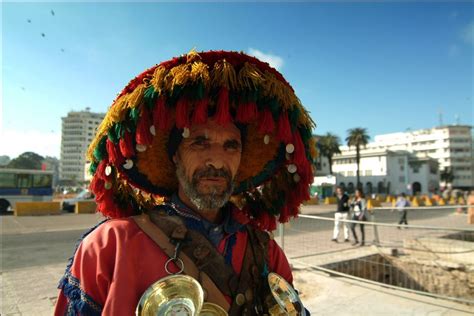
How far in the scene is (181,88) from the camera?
60.4 inches

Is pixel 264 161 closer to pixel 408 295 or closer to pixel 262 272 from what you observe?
pixel 262 272

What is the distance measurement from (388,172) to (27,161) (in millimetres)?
93456

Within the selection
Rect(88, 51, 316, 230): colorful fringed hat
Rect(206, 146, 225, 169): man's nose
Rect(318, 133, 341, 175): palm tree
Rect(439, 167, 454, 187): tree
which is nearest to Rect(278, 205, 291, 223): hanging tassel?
Rect(88, 51, 316, 230): colorful fringed hat

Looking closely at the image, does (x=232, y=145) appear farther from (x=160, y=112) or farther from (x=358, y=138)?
(x=358, y=138)

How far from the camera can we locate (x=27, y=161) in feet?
309

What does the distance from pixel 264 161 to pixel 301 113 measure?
485 millimetres

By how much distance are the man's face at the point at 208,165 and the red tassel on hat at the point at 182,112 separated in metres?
0.15

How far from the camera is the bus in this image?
64.6ft

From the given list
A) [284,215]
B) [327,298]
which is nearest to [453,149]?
[327,298]

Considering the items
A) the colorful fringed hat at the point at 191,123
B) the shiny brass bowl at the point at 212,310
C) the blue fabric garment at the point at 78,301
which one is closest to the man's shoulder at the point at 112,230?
the blue fabric garment at the point at 78,301

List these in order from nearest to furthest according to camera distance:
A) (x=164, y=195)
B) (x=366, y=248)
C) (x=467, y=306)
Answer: (x=164, y=195) < (x=467, y=306) < (x=366, y=248)

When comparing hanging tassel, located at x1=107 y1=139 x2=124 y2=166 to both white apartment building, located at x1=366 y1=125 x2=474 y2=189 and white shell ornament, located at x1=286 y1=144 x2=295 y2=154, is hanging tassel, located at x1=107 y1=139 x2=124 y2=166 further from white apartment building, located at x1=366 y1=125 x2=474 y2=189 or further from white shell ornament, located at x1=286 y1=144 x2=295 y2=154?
white apartment building, located at x1=366 y1=125 x2=474 y2=189

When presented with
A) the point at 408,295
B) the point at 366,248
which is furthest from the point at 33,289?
the point at 366,248

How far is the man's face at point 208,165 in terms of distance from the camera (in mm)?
1673
